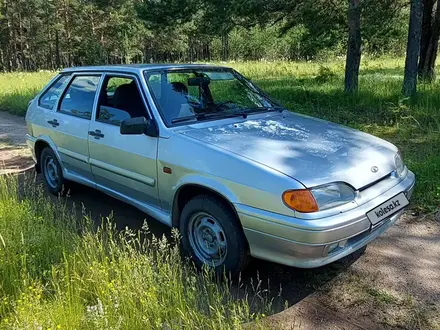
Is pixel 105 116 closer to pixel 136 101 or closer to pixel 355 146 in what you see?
pixel 136 101

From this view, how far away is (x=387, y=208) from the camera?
10.2 feet

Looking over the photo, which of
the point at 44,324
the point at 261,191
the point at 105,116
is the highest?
the point at 105,116

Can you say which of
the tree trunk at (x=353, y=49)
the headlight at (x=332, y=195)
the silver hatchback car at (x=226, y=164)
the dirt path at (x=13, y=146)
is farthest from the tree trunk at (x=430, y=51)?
the headlight at (x=332, y=195)

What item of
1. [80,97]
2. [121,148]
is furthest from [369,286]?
[80,97]

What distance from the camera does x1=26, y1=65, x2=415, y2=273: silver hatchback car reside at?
282cm

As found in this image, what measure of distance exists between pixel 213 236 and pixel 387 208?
4.45 ft

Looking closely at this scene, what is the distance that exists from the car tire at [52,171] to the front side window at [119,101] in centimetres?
132

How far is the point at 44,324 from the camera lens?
2404 millimetres

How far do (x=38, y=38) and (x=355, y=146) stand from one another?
53.1 m

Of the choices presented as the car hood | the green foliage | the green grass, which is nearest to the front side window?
the car hood

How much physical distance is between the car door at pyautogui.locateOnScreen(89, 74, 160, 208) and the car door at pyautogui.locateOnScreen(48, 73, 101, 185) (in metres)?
0.17

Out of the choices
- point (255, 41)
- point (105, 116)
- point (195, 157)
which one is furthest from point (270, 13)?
point (255, 41)

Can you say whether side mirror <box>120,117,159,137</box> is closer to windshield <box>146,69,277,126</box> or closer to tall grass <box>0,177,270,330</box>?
windshield <box>146,69,277,126</box>

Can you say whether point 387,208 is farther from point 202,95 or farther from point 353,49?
point 353,49
